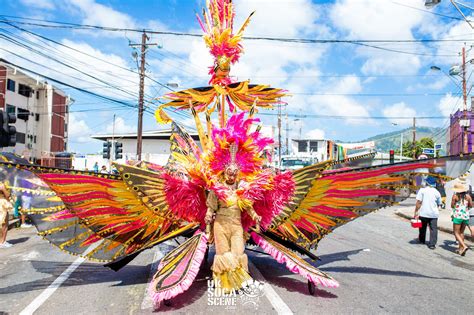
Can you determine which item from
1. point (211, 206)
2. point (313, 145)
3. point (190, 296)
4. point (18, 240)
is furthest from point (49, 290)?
point (313, 145)

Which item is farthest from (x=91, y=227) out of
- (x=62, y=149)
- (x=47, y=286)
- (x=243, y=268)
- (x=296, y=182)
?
(x=62, y=149)

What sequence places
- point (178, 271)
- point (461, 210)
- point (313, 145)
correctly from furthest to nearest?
point (313, 145) → point (461, 210) → point (178, 271)

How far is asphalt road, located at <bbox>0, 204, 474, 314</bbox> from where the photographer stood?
4.62 m

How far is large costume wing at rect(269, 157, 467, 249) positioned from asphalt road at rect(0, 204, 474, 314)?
2.51ft

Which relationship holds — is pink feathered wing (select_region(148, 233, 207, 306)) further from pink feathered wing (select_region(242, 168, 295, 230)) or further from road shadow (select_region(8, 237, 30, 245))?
road shadow (select_region(8, 237, 30, 245))

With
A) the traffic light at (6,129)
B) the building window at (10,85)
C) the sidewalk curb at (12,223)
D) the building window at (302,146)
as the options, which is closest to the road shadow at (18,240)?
the sidewalk curb at (12,223)

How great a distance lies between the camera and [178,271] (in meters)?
4.57

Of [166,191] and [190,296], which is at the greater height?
[166,191]

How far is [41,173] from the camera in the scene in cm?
456

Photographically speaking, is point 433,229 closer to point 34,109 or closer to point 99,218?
point 99,218

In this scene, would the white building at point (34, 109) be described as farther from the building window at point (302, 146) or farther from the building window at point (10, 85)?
the building window at point (302, 146)

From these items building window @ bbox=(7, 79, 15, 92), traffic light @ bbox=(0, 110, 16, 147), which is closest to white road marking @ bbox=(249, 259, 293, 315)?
traffic light @ bbox=(0, 110, 16, 147)

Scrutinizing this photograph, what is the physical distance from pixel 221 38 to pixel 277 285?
3.91 m

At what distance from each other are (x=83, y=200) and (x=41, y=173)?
58 centimetres
